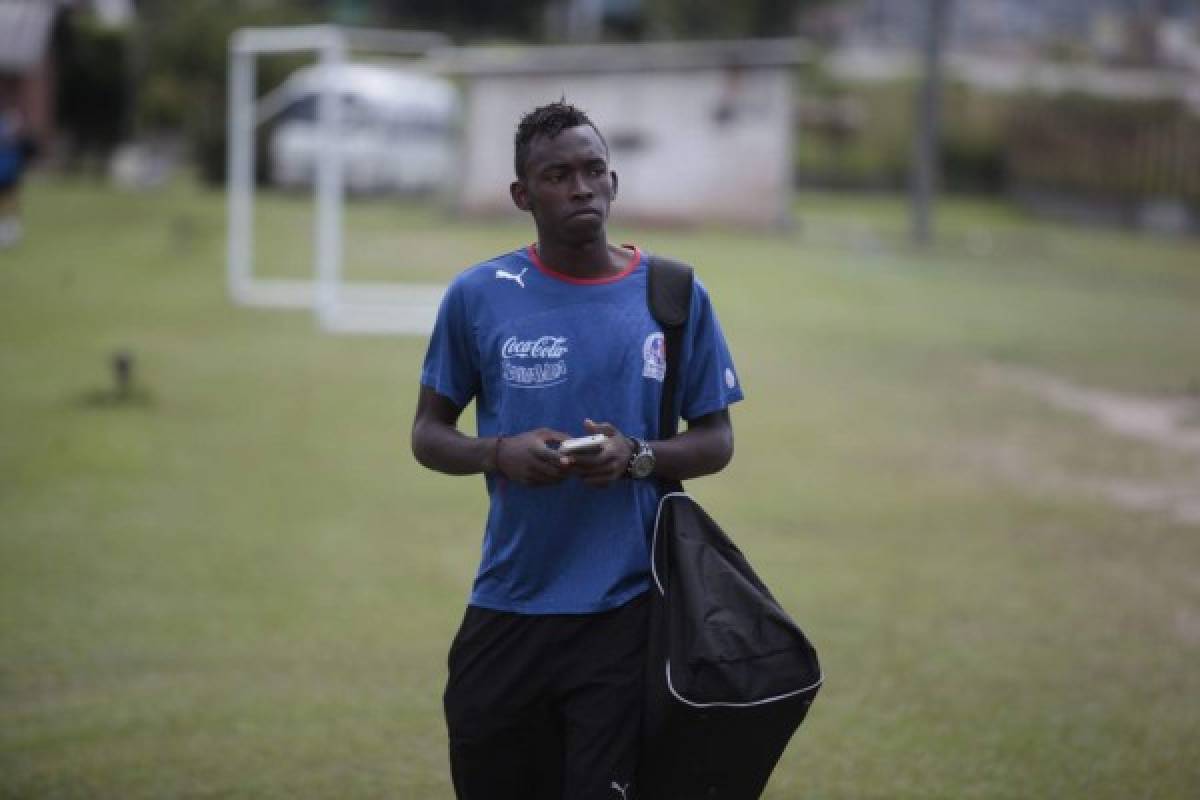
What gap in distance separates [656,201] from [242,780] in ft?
81.5

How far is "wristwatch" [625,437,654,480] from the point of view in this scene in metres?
3.56

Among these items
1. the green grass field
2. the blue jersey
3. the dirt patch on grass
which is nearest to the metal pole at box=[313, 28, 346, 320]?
the green grass field

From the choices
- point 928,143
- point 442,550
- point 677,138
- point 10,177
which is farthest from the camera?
point 677,138

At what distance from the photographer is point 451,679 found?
3793mm

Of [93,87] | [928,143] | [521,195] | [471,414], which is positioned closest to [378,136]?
[93,87]

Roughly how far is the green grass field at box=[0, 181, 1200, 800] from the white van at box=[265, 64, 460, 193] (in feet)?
45.6

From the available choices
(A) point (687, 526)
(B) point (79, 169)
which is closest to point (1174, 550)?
(A) point (687, 526)

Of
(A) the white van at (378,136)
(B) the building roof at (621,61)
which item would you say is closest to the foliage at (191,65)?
(A) the white van at (378,136)

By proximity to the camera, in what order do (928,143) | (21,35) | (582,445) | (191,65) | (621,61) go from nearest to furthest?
(582,445) → (928,143) → (621,61) → (21,35) → (191,65)

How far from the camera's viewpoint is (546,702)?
3.74 m

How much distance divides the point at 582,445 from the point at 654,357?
39 cm

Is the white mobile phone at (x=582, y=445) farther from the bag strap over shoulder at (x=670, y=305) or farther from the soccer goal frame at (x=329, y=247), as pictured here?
the soccer goal frame at (x=329, y=247)

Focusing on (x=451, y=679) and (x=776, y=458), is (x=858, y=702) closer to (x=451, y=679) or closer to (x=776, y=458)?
(x=451, y=679)

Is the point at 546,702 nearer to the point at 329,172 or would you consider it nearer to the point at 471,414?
the point at 471,414
